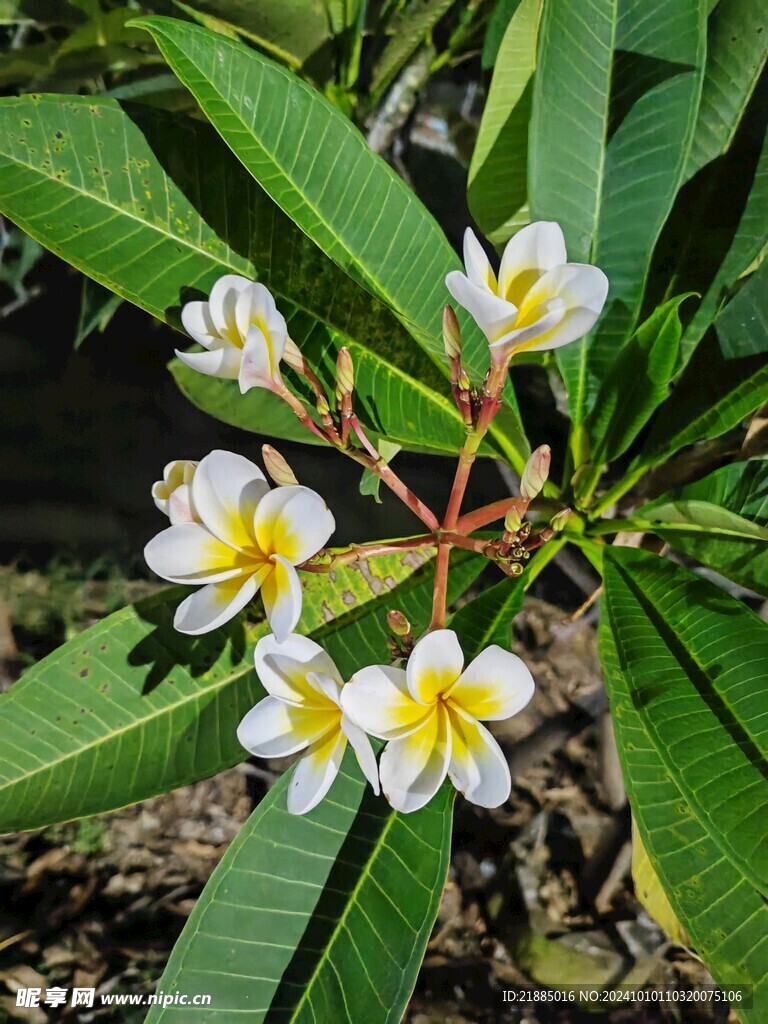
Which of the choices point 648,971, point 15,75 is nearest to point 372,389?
point 15,75

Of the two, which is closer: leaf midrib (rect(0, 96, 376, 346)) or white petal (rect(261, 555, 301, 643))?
white petal (rect(261, 555, 301, 643))

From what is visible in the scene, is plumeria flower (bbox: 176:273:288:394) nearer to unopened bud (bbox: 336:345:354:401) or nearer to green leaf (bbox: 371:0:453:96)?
unopened bud (bbox: 336:345:354:401)

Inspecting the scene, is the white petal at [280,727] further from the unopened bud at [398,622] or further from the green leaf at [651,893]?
the green leaf at [651,893]

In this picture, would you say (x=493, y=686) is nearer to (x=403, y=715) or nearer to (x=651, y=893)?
(x=403, y=715)

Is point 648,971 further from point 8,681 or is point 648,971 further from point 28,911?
point 8,681

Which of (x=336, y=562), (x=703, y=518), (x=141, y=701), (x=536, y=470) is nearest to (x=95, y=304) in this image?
(x=141, y=701)

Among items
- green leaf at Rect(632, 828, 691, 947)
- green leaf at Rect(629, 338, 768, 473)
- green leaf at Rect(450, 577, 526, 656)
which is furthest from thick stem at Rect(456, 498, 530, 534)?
green leaf at Rect(632, 828, 691, 947)

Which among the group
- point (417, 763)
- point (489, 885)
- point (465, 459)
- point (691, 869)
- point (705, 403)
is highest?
point (705, 403)
